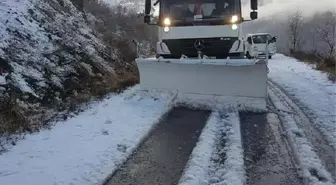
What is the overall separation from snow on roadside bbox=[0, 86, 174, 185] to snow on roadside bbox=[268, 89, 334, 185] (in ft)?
7.13

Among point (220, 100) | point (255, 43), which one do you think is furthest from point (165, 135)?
point (255, 43)

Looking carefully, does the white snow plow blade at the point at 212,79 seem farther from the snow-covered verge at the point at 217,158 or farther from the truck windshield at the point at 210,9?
the snow-covered verge at the point at 217,158

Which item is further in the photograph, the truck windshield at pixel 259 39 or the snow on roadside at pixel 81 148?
the truck windshield at pixel 259 39

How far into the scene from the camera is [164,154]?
18.1 ft

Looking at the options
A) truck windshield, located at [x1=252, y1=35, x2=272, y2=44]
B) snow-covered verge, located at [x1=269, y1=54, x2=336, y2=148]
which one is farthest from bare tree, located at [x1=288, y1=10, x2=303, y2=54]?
snow-covered verge, located at [x1=269, y1=54, x2=336, y2=148]

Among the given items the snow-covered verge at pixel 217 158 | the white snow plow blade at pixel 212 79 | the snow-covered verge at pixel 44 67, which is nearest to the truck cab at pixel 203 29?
the white snow plow blade at pixel 212 79

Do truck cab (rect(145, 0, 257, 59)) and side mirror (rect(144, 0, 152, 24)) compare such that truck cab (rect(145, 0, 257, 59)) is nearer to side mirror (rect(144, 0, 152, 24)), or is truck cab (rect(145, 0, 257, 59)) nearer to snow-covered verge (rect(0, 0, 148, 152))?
side mirror (rect(144, 0, 152, 24))

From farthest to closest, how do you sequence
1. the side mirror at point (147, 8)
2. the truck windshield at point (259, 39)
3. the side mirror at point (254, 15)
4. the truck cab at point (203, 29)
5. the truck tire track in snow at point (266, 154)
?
1. the truck windshield at point (259, 39)
2. the side mirror at point (147, 8)
3. the truck cab at point (203, 29)
4. the side mirror at point (254, 15)
5. the truck tire track in snow at point (266, 154)

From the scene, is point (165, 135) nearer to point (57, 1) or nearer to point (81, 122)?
point (81, 122)

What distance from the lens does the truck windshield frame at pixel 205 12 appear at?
32.1 feet

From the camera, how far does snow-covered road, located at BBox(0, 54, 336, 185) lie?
4.59 metres

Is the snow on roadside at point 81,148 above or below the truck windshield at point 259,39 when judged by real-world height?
below

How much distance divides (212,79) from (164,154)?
367 cm

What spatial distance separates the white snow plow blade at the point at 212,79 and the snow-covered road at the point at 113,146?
441mm
